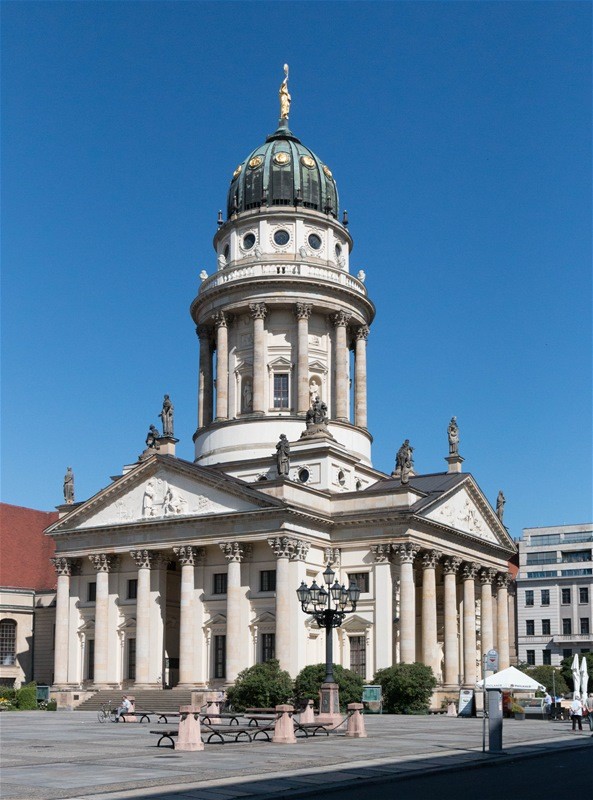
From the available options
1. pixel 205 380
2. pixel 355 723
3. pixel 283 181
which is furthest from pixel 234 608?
pixel 283 181

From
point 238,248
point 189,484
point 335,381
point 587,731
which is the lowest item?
point 587,731

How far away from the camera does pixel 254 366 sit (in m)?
74.6

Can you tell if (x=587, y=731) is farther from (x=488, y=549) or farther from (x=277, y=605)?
(x=488, y=549)

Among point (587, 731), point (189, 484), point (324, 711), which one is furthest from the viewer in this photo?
point (189, 484)

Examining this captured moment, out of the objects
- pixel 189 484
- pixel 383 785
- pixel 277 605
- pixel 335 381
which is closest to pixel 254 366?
pixel 335 381

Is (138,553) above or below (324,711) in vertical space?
above

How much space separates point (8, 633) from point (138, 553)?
2043cm

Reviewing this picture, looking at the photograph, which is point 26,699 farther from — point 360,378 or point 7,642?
point 360,378

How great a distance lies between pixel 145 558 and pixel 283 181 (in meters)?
29.7

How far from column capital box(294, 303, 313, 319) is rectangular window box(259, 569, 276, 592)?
19383 mm

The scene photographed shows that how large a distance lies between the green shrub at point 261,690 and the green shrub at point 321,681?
60 cm

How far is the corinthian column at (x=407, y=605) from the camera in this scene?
61.9 m

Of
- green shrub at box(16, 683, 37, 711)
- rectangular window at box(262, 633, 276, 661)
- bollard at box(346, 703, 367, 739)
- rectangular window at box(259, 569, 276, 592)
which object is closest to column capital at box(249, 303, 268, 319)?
rectangular window at box(259, 569, 276, 592)

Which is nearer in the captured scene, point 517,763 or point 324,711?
point 517,763
